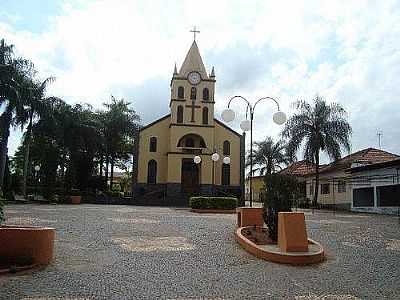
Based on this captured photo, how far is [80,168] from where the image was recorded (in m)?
43.3

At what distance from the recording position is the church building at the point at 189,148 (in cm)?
4238

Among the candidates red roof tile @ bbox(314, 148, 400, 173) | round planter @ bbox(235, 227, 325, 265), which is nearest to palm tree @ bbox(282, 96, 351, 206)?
red roof tile @ bbox(314, 148, 400, 173)

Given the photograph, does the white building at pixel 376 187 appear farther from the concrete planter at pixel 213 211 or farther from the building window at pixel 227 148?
the building window at pixel 227 148

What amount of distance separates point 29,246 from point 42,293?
2172mm

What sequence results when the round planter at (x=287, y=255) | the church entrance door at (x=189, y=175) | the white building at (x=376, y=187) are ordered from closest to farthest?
the round planter at (x=287, y=255), the white building at (x=376, y=187), the church entrance door at (x=189, y=175)

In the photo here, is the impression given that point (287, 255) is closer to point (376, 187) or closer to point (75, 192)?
point (376, 187)

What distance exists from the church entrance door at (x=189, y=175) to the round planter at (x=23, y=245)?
3388cm

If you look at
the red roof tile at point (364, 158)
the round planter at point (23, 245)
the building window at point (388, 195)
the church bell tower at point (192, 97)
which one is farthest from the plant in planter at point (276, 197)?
the church bell tower at point (192, 97)

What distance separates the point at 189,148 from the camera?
141 feet

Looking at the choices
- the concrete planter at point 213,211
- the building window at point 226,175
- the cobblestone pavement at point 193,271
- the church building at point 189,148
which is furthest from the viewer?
the building window at point 226,175

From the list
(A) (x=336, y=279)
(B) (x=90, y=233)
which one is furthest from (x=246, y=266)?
(B) (x=90, y=233)

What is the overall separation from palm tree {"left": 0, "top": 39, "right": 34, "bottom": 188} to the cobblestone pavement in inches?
743

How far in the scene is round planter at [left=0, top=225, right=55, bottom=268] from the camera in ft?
29.5

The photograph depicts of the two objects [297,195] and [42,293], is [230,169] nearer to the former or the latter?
[297,195]
